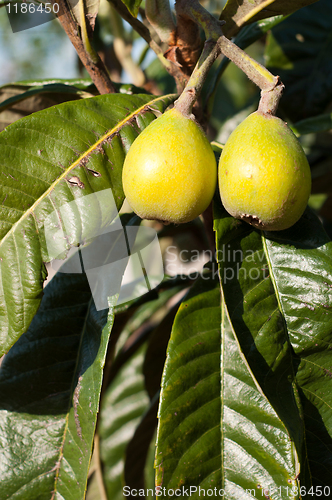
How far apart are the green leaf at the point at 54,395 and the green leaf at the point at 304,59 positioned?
1135mm

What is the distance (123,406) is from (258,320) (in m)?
1.17

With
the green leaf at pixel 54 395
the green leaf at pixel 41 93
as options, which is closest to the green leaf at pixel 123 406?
the green leaf at pixel 54 395

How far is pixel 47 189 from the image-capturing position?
0.80 metres

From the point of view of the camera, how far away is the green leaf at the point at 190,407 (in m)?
0.94

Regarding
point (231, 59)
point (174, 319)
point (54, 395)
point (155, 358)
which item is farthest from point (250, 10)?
point (155, 358)

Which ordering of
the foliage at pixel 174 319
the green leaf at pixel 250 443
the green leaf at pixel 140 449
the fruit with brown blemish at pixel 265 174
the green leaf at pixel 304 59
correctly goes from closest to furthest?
the fruit with brown blemish at pixel 265 174, the foliage at pixel 174 319, the green leaf at pixel 250 443, the green leaf at pixel 140 449, the green leaf at pixel 304 59

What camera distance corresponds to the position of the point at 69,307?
1.19 m

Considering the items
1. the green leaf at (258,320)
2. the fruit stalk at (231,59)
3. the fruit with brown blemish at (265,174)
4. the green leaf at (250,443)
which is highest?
the fruit stalk at (231,59)

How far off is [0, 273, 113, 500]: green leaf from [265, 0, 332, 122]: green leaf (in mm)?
1135

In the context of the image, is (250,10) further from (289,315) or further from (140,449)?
(140,449)

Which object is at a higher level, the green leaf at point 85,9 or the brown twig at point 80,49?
the green leaf at point 85,9

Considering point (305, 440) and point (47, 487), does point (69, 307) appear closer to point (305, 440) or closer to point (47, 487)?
point (47, 487)

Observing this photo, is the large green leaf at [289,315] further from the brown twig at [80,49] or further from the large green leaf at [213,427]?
the brown twig at [80,49]

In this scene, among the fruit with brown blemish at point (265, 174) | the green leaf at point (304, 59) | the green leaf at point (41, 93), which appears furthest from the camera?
the green leaf at point (304, 59)
